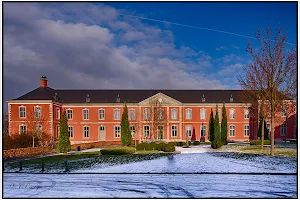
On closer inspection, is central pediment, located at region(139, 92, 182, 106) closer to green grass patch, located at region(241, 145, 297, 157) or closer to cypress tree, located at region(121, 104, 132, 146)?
cypress tree, located at region(121, 104, 132, 146)

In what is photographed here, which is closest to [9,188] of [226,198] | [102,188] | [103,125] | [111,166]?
[102,188]

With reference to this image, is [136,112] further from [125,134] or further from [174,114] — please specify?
[125,134]

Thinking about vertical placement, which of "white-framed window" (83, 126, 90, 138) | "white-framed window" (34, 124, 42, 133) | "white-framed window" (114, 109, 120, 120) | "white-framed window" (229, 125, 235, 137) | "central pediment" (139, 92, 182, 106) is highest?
→ "central pediment" (139, 92, 182, 106)

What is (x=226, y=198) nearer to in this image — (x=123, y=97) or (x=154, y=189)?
(x=154, y=189)

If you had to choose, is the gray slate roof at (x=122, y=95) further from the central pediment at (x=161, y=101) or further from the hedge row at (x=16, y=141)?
the hedge row at (x=16, y=141)

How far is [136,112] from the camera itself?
85.1ft

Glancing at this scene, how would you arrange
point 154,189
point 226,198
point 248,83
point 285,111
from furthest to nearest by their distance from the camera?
point 248,83 → point 285,111 → point 154,189 → point 226,198

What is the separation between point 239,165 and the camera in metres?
10.6

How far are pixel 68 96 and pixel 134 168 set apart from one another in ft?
58.2

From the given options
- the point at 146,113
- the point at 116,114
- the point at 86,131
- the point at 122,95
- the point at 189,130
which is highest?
the point at 122,95

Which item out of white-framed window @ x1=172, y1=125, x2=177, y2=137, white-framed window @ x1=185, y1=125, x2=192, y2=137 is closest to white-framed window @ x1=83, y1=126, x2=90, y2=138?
white-framed window @ x1=172, y1=125, x2=177, y2=137

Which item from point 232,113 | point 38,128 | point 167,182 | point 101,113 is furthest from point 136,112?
point 167,182

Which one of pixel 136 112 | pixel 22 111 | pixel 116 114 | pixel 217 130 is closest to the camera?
pixel 217 130

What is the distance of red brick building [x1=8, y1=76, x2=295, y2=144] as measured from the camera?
2028cm
